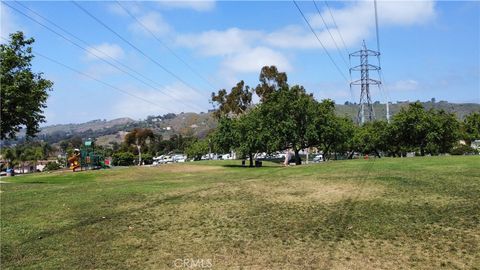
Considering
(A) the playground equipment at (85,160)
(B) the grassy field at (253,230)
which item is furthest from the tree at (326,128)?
(B) the grassy field at (253,230)

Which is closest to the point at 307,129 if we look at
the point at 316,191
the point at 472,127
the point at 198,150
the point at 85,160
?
the point at 85,160

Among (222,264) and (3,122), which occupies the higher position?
(3,122)

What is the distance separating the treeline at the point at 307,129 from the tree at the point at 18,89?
25.5 meters

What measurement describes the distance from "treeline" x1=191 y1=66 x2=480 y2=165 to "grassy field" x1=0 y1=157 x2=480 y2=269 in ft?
120

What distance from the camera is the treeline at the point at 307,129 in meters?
54.0

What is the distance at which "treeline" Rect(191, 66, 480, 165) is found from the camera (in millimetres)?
54031

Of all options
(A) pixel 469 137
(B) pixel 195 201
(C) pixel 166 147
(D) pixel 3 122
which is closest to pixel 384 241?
(B) pixel 195 201

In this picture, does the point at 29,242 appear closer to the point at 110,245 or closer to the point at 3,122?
the point at 110,245

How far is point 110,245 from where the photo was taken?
31.5 feet

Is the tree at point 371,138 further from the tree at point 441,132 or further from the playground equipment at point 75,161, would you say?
the playground equipment at point 75,161

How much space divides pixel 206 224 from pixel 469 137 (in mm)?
86699

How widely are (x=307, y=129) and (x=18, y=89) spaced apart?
1315 inches

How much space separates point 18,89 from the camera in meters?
29.5

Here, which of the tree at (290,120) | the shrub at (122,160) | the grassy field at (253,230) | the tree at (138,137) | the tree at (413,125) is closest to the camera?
the grassy field at (253,230)
